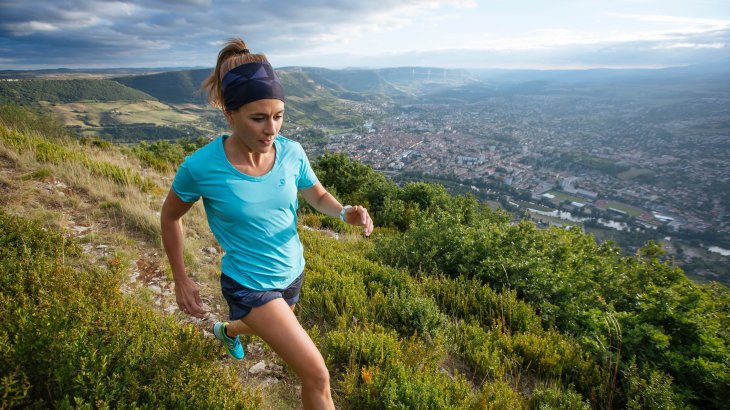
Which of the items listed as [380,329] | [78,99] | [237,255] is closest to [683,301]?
[380,329]

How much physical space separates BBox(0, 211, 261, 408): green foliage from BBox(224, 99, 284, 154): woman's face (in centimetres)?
163

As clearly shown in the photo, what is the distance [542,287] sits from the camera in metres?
4.49

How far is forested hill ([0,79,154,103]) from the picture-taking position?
95.4 m

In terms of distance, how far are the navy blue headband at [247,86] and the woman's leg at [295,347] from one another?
1.12 meters

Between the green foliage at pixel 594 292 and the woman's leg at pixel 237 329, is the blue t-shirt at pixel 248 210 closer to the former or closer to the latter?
the woman's leg at pixel 237 329

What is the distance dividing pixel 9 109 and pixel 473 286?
21.0 meters

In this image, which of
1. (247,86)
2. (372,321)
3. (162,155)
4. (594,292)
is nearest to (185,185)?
(247,86)

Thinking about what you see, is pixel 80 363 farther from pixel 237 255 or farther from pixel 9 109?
pixel 9 109

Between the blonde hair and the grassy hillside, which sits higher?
the blonde hair

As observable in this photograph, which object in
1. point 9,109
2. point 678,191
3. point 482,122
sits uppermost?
point 9,109

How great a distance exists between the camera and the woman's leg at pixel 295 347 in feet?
5.69

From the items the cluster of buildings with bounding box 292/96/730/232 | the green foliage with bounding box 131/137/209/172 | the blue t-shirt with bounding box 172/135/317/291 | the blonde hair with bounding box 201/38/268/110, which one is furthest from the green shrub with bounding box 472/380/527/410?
the cluster of buildings with bounding box 292/96/730/232

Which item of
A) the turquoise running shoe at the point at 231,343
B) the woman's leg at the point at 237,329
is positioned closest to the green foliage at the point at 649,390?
the woman's leg at the point at 237,329

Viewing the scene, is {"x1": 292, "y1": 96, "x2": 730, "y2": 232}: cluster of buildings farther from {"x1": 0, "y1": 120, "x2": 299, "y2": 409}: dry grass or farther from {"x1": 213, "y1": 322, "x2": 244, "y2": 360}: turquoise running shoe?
{"x1": 213, "y1": 322, "x2": 244, "y2": 360}: turquoise running shoe
